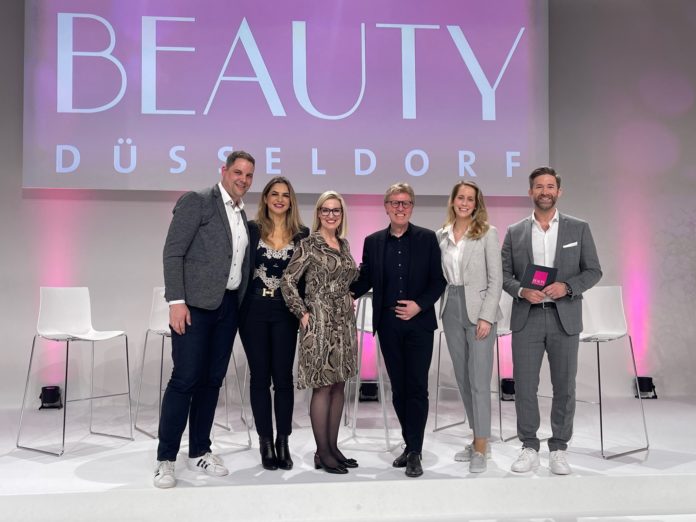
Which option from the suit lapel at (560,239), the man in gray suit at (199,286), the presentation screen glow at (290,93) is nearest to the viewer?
the man in gray suit at (199,286)

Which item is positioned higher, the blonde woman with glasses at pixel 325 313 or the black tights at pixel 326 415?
the blonde woman with glasses at pixel 325 313

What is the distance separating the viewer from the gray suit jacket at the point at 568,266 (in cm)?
285

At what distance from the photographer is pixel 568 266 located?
2914 millimetres

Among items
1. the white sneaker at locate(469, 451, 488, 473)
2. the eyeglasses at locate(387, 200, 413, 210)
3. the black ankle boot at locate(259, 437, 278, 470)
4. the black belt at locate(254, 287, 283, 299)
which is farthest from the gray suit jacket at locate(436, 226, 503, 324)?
the black ankle boot at locate(259, 437, 278, 470)

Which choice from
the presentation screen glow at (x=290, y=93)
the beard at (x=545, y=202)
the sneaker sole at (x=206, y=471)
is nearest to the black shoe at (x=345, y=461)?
the sneaker sole at (x=206, y=471)

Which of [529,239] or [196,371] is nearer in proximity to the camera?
[196,371]

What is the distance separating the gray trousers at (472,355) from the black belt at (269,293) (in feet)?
2.86

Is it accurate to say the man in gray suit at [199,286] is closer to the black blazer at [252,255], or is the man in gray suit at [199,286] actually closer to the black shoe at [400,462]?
the black blazer at [252,255]

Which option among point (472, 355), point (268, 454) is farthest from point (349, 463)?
point (472, 355)

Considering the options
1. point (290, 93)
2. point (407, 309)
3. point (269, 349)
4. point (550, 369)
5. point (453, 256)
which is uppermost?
point (290, 93)

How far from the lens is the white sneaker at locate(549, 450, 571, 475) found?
2.83 m

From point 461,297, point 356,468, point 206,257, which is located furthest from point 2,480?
point 461,297

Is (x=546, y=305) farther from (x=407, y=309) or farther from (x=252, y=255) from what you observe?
(x=252, y=255)

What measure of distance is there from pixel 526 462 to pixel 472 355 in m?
0.58
